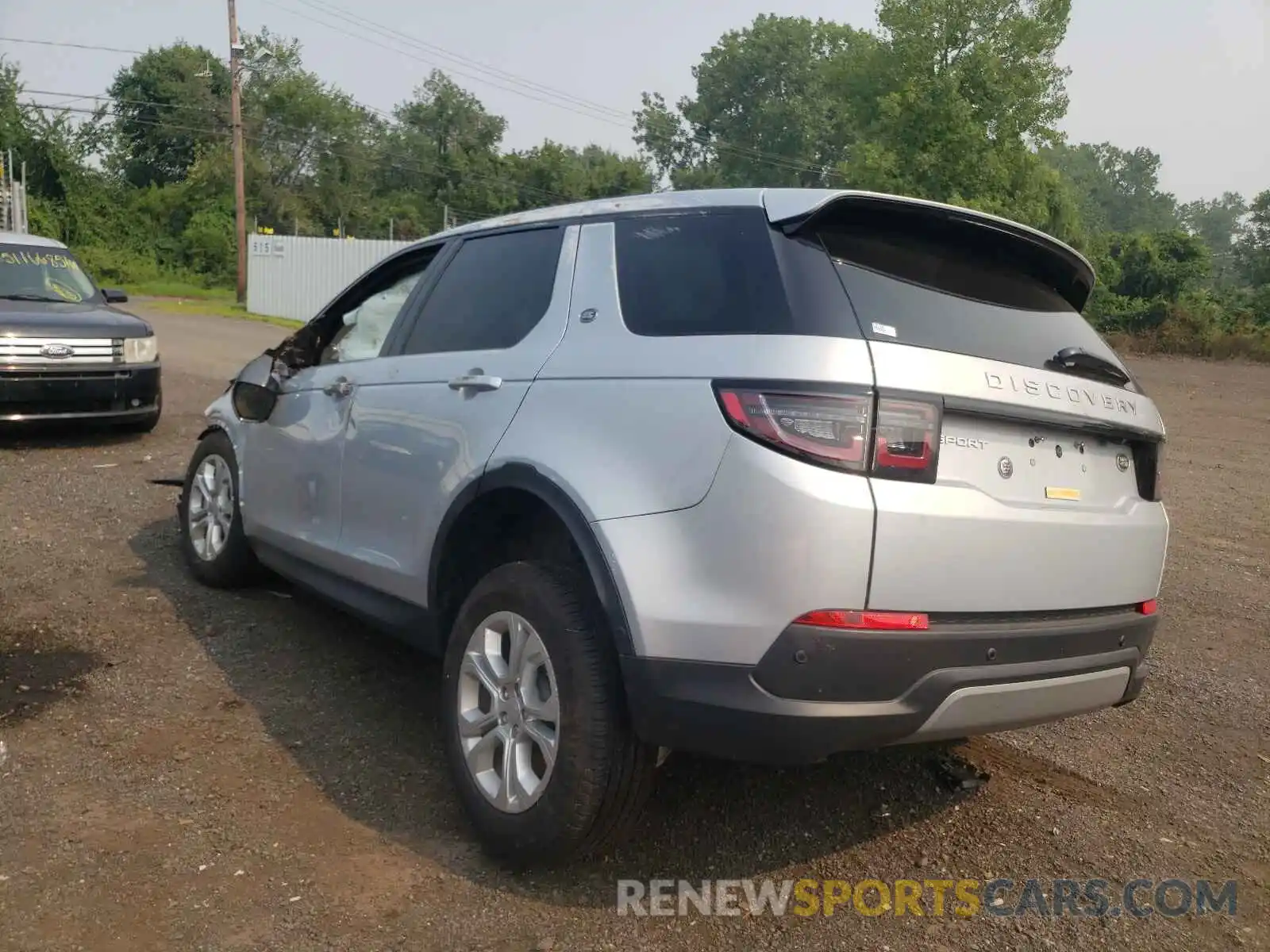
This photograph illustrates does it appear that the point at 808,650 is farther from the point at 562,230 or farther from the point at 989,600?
the point at 562,230

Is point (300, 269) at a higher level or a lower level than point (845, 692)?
lower

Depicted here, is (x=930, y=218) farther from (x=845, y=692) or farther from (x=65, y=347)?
(x=65, y=347)

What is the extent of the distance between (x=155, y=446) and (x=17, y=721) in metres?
6.02

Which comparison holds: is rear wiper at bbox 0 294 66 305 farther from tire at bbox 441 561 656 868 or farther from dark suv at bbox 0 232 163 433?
tire at bbox 441 561 656 868

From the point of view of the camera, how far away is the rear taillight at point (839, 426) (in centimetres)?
261

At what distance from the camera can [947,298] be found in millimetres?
3021

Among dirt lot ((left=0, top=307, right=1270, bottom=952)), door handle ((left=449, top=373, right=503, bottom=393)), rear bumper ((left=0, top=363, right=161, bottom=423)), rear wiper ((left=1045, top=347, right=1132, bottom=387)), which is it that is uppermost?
rear wiper ((left=1045, top=347, right=1132, bottom=387))

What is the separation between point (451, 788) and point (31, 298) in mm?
7952

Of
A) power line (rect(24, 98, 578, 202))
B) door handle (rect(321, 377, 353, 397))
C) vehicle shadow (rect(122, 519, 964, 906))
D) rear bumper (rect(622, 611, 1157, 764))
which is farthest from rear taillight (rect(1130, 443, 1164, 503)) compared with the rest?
power line (rect(24, 98, 578, 202))

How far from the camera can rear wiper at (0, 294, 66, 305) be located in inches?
368

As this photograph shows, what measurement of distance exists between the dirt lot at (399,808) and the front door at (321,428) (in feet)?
1.91

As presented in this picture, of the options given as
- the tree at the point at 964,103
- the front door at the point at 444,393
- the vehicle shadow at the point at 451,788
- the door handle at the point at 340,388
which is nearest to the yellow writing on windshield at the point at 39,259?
the vehicle shadow at the point at 451,788

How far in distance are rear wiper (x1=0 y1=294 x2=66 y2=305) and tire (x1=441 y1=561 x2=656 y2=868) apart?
26.7 ft

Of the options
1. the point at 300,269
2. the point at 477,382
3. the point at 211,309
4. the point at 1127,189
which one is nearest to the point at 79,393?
the point at 477,382
